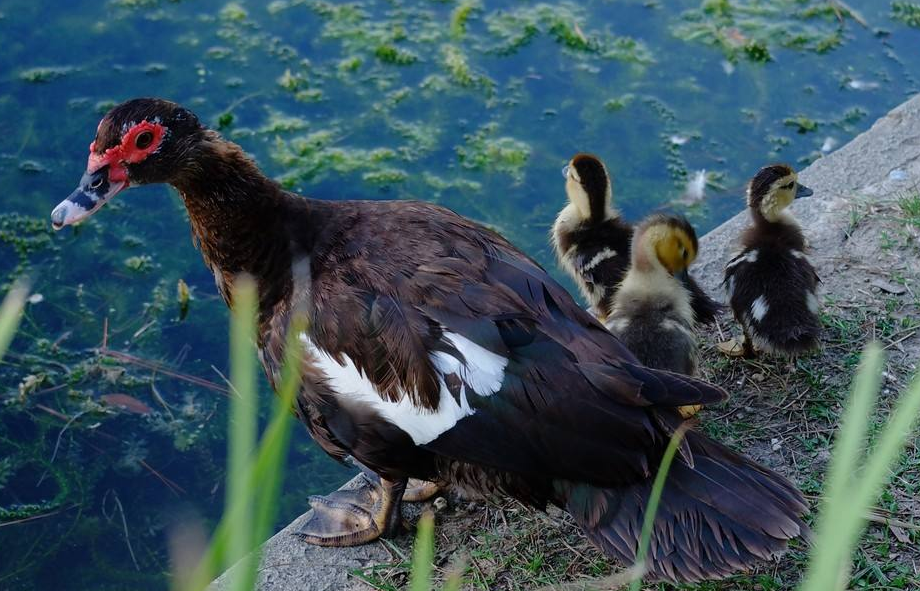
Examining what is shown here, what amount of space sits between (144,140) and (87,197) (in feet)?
0.78

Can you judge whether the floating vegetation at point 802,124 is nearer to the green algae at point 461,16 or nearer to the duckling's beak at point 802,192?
the duckling's beak at point 802,192

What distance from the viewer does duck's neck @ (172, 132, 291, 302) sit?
3.13 metres

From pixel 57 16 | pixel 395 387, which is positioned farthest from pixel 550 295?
pixel 57 16

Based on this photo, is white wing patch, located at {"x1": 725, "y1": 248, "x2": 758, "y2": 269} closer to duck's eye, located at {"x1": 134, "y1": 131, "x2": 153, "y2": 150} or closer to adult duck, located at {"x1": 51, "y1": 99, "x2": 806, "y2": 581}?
adult duck, located at {"x1": 51, "y1": 99, "x2": 806, "y2": 581}

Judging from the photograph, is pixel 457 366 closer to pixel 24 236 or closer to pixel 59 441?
pixel 59 441

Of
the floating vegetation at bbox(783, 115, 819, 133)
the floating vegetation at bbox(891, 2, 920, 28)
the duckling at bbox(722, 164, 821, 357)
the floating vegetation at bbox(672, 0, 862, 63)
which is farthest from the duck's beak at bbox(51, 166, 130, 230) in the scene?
the floating vegetation at bbox(891, 2, 920, 28)

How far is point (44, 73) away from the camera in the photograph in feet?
18.5

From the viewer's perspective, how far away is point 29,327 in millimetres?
4465

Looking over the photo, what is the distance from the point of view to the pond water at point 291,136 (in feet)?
13.3

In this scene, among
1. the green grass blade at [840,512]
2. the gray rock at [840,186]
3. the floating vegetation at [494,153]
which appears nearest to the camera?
the green grass blade at [840,512]

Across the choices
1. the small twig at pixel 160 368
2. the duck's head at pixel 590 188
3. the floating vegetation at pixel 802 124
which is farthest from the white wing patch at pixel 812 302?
the floating vegetation at pixel 802 124

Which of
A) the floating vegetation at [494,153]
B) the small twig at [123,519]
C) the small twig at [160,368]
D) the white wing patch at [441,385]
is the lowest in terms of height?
the small twig at [123,519]

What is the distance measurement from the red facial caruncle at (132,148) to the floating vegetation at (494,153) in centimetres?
255

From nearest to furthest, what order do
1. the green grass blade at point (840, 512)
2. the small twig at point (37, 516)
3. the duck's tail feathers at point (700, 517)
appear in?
the green grass blade at point (840, 512) < the duck's tail feathers at point (700, 517) < the small twig at point (37, 516)
